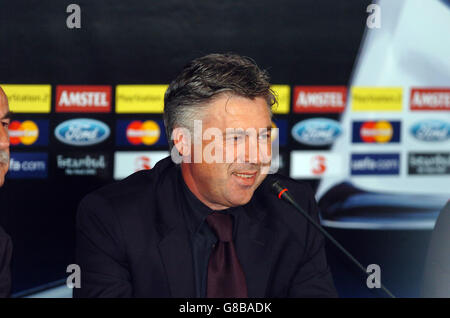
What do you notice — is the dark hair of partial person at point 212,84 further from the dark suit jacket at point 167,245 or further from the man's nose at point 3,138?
the man's nose at point 3,138

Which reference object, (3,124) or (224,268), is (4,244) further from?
(224,268)

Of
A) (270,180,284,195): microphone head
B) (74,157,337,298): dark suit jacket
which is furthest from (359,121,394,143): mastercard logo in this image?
(270,180,284,195): microphone head

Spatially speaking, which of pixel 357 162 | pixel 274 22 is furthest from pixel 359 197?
pixel 274 22

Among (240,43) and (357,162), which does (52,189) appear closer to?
(240,43)

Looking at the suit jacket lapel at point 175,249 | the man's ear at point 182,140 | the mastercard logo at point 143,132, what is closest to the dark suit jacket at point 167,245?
the suit jacket lapel at point 175,249

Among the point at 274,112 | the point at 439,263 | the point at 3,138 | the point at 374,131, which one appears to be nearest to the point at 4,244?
the point at 3,138

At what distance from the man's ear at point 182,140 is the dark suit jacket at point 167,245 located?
0.12 metres

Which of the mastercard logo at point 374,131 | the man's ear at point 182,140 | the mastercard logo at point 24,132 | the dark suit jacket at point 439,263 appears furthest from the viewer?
the mastercard logo at point 374,131

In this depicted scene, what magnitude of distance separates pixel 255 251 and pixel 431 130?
1747mm

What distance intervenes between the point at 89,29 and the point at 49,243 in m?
1.14

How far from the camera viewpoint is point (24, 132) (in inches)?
114

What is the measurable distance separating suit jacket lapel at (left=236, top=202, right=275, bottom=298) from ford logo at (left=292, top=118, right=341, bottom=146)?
1.29m

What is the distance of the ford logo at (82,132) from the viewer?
292 cm

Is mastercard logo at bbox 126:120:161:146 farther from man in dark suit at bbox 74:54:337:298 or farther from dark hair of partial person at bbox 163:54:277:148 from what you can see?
dark hair of partial person at bbox 163:54:277:148
